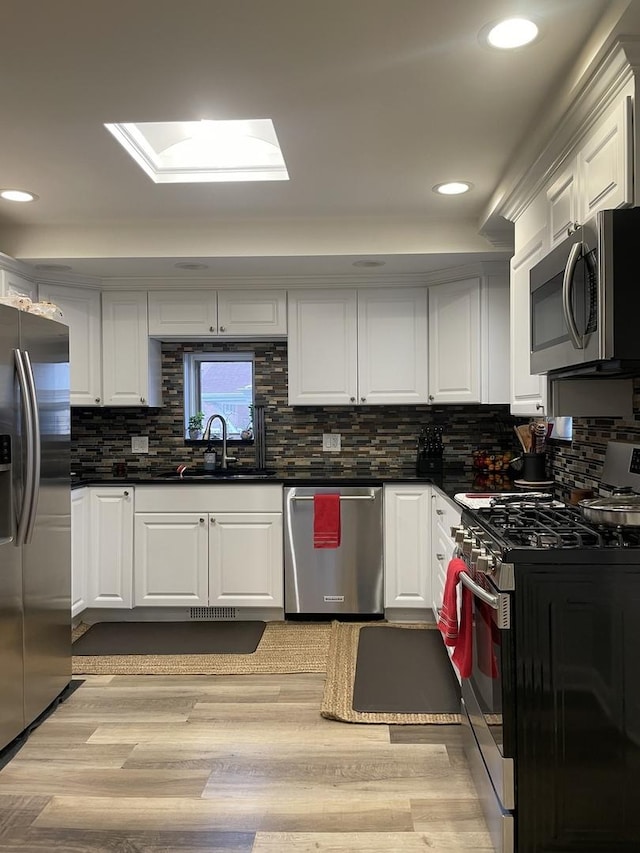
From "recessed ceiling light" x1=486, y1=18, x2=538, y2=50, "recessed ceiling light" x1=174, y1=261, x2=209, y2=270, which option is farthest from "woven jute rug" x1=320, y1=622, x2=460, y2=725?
"recessed ceiling light" x1=486, y1=18, x2=538, y2=50

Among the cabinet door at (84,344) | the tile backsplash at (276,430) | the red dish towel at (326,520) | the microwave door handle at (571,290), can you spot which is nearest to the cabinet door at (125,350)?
the cabinet door at (84,344)

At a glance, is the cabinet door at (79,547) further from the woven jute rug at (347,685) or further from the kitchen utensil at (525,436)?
the kitchen utensil at (525,436)

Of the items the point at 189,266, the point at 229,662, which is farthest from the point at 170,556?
the point at 189,266

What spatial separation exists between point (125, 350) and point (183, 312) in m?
0.45

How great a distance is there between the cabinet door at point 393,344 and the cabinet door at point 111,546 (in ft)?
5.48

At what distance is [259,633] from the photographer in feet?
11.7

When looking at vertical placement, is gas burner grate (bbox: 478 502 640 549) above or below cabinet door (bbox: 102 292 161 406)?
below

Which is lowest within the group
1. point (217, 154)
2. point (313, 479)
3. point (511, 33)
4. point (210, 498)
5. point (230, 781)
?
point (230, 781)

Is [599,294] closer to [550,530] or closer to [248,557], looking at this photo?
[550,530]

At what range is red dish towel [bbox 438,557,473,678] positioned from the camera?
2.05m

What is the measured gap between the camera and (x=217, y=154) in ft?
8.82

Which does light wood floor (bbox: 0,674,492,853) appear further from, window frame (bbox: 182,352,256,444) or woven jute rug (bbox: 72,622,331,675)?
window frame (bbox: 182,352,256,444)

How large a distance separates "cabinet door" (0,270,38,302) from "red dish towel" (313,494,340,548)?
2.00 metres

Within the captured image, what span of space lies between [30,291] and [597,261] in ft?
10.7
